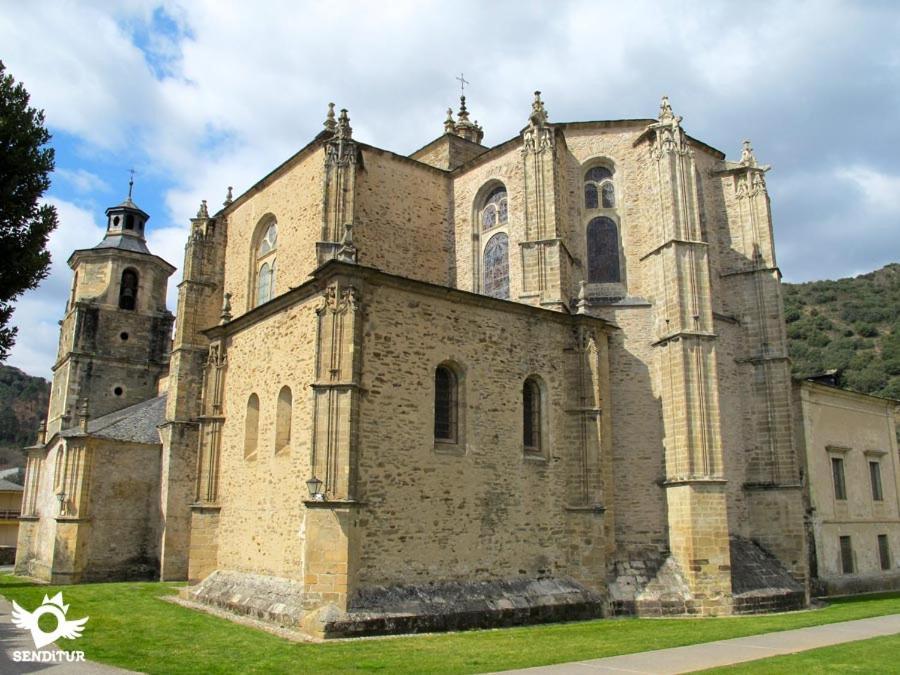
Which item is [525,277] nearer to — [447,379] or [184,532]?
[447,379]

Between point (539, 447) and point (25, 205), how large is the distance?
11.6 metres

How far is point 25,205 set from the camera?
11734 millimetres

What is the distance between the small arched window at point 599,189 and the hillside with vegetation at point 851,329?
32.6m

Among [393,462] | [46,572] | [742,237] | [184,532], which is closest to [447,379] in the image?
[393,462]

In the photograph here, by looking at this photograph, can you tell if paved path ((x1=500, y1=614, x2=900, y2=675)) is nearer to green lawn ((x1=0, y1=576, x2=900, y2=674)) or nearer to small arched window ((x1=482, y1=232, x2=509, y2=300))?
green lawn ((x1=0, y1=576, x2=900, y2=674))

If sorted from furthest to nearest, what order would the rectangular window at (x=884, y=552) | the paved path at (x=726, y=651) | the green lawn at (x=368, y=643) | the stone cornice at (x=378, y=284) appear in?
the rectangular window at (x=884, y=552) → the stone cornice at (x=378, y=284) → the green lawn at (x=368, y=643) → the paved path at (x=726, y=651)

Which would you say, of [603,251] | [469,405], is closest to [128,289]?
[603,251]

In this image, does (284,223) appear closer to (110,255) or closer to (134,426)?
(134,426)

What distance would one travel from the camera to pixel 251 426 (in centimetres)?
1795

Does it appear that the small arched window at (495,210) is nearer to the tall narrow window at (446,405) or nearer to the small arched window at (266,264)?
the small arched window at (266,264)

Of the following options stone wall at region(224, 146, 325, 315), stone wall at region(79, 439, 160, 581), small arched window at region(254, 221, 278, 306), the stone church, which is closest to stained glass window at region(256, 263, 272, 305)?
small arched window at region(254, 221, 278, 306)

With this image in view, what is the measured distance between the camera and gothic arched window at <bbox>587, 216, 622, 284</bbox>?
69.9 ft

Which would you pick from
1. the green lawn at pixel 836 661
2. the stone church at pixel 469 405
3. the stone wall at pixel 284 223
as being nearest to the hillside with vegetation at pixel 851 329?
the stone church at pixel 469 405

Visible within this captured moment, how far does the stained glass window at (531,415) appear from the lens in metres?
17.5
